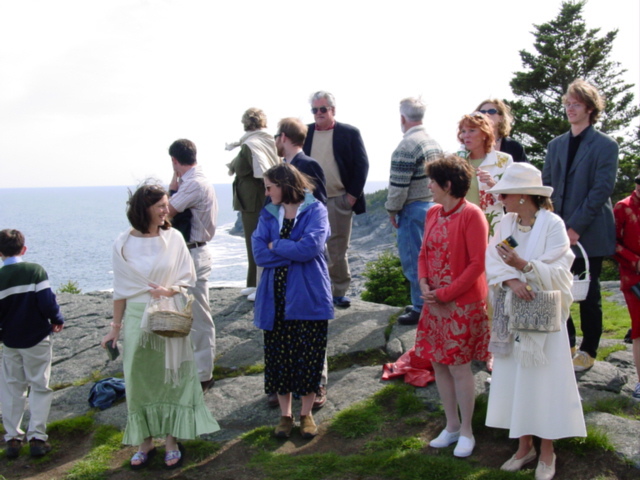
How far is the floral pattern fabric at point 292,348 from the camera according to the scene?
4.44 m

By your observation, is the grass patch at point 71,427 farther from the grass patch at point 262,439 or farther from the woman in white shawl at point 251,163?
the woman in white shawl at point 251,163

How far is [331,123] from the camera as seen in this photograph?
657cm

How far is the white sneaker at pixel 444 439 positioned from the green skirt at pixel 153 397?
1620 millimetres

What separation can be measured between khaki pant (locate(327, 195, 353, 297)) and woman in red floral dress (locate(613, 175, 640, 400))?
2.74 metres

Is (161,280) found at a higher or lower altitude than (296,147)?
lower

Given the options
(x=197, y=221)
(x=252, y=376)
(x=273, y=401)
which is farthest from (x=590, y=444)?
(x=197, y=221)

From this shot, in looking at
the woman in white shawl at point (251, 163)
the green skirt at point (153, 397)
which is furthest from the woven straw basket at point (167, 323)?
the woman in white shawl at point (251, 163)

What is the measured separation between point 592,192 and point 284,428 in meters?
3.06

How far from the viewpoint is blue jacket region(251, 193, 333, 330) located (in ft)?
14.2

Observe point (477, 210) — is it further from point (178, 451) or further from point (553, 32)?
point (553, 32)

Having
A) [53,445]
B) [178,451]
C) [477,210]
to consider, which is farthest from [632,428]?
[53,445]

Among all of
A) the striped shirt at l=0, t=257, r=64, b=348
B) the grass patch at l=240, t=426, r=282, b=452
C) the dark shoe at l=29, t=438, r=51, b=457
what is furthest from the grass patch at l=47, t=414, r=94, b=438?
the grass patch at l=240, t=426, r=282, b=452

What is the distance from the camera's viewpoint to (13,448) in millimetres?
4887

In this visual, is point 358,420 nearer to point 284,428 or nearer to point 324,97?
point 284,428
